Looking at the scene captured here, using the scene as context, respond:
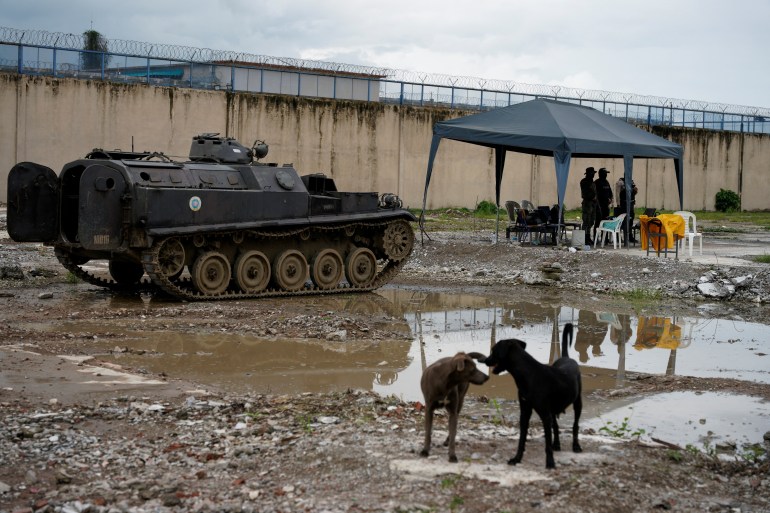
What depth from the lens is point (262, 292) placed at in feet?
54.2

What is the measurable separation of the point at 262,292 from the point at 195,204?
187cm

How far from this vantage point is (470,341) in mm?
12555

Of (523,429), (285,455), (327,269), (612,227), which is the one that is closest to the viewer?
(523,429)

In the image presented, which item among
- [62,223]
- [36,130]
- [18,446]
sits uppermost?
[36,130]

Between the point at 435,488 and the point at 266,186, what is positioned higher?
the point at 266,186

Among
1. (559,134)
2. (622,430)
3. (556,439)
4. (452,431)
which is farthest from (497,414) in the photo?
(559,134)

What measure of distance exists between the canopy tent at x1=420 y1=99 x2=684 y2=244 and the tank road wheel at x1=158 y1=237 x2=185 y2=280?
722 centimetres

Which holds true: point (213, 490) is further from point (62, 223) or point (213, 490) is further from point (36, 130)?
point (36, 130)

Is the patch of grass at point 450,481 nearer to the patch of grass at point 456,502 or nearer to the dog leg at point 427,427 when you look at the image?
the patch of grass at point 456,502

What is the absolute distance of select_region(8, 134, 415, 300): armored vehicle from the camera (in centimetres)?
1506

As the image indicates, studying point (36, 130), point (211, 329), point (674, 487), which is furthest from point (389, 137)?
point (674, 487)

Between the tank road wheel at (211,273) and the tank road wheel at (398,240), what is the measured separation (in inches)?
132

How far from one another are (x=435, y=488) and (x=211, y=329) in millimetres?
7216

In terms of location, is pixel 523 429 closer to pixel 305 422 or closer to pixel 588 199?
pixel 305 422
